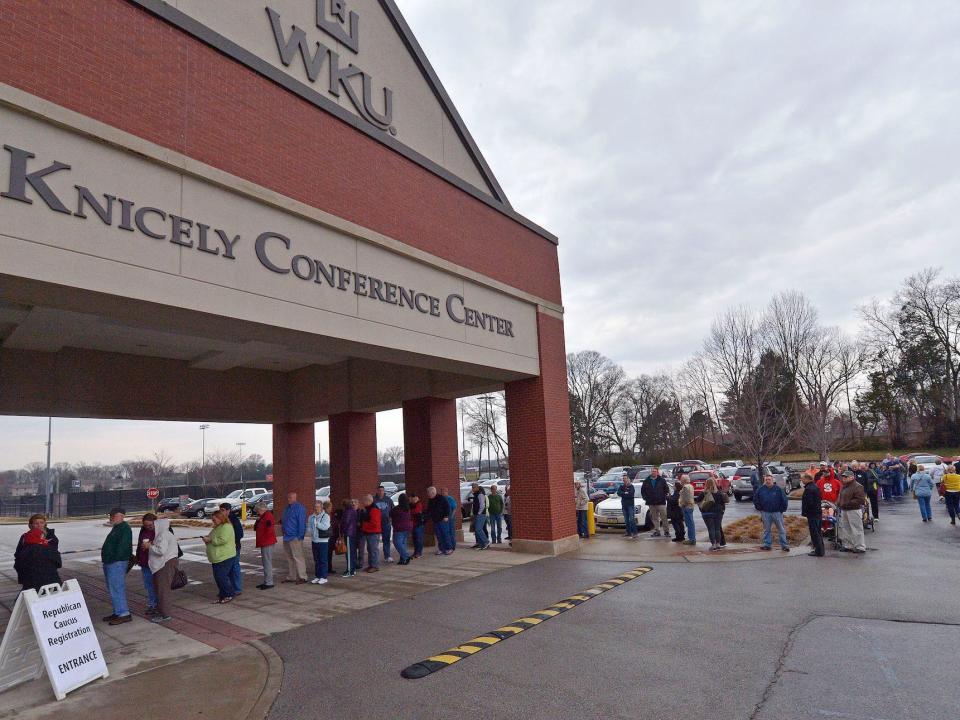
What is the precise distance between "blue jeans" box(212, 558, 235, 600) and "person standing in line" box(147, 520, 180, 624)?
3.59ft

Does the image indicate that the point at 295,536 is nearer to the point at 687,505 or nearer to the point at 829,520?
the point at 687,505

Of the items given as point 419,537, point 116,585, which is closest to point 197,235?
point 116,585

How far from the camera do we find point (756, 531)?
52.4 ft

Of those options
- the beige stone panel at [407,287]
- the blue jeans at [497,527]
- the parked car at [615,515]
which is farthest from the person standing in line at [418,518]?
the parked car at [615,515]

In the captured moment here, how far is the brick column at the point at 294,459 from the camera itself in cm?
2092

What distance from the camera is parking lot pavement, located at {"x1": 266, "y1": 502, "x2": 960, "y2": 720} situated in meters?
5.14

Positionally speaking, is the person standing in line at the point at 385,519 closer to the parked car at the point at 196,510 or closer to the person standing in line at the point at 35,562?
the person standing in line at the point at 35,562

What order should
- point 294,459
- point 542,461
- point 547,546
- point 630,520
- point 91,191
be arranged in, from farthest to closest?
point 294,459, point 630,520, point 542,461, point 547,546, point 91,191

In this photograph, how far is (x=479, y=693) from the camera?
5.47m

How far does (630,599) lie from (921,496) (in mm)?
14375

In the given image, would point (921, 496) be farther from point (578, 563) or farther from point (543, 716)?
point (543, 716)

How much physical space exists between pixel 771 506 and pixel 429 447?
8.98 m

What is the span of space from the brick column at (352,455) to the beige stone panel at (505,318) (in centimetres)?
707

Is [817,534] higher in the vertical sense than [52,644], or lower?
lower
